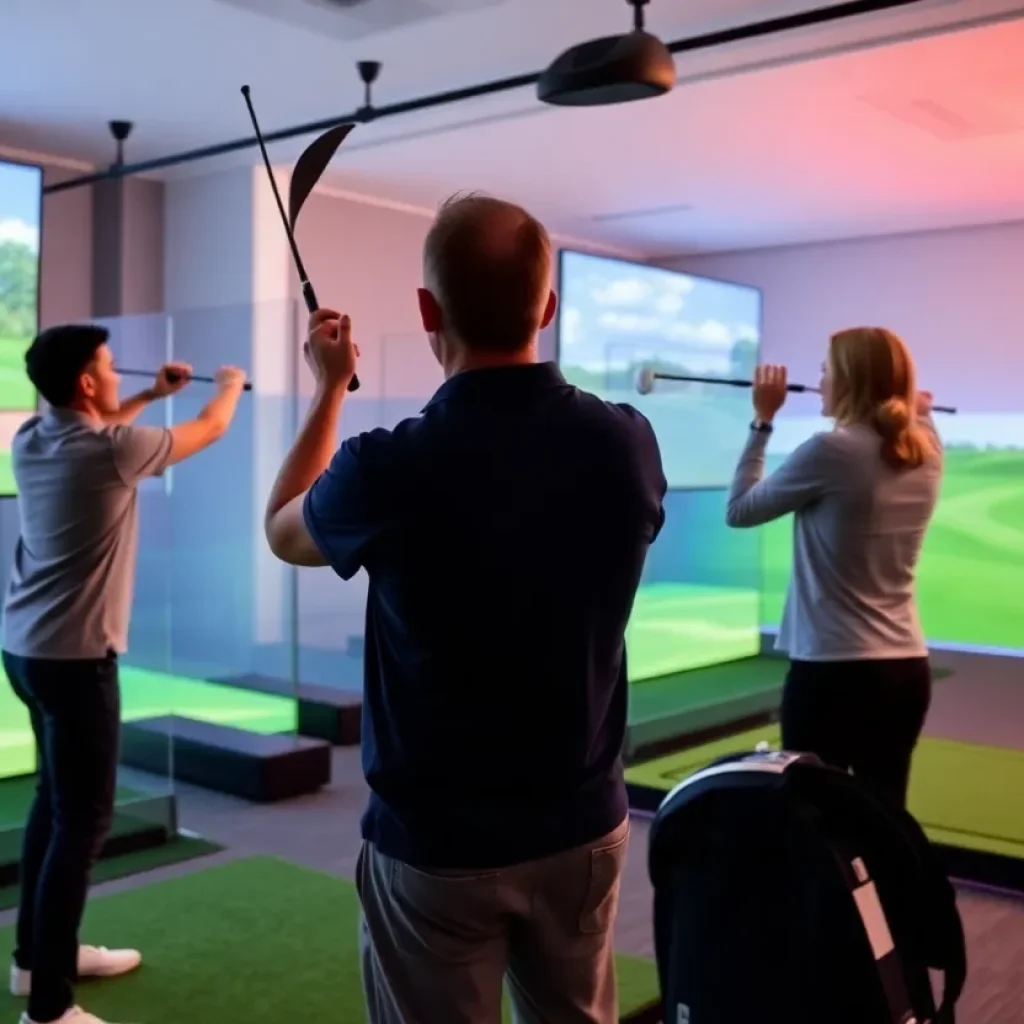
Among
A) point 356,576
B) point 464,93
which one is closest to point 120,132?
point 464,93

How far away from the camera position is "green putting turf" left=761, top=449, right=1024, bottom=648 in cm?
699

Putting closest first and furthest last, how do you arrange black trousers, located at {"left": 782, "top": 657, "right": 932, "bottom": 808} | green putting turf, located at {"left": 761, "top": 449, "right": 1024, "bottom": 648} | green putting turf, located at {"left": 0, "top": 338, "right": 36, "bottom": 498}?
black trousers, located at {"left": 782, "top": 657, "right": 932, "bottom": 808} → green putting turf, located at {"left": 0, "top": 338, "right": 36, "bottom": 498} → green putting turf, located at {"left": 761, "top": 449, "right": 1024, "bottom": 648}

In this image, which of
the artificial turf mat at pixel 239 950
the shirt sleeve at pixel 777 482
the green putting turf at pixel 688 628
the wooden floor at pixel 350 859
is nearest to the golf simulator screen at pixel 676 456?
the green putting turf at pixel 688 628

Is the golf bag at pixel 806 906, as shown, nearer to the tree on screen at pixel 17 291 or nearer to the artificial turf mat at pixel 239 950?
the artificial turf mat at pixel 239 950

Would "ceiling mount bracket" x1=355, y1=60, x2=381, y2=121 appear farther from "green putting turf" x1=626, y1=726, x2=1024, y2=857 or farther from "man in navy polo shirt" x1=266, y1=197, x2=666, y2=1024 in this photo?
"man in navy polo shirt" x1=266, y1=197, x2=666, y2=1024

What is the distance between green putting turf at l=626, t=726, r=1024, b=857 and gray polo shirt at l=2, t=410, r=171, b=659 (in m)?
2.09

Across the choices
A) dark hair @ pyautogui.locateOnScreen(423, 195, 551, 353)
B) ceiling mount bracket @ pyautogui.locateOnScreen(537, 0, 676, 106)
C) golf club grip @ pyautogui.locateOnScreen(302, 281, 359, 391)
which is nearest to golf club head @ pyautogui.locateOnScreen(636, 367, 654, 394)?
ceiling mount bracket @ pyautogui.locateOnScreen(537, 0, 676, 106)

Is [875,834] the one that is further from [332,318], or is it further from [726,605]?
[726,605]

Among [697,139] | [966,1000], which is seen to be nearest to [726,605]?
[697,139]

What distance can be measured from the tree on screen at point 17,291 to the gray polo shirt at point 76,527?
7.72ft

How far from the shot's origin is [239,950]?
2750mm

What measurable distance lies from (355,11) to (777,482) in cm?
209

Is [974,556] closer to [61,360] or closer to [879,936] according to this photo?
[61,360]

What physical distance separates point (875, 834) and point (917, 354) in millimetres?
6689
